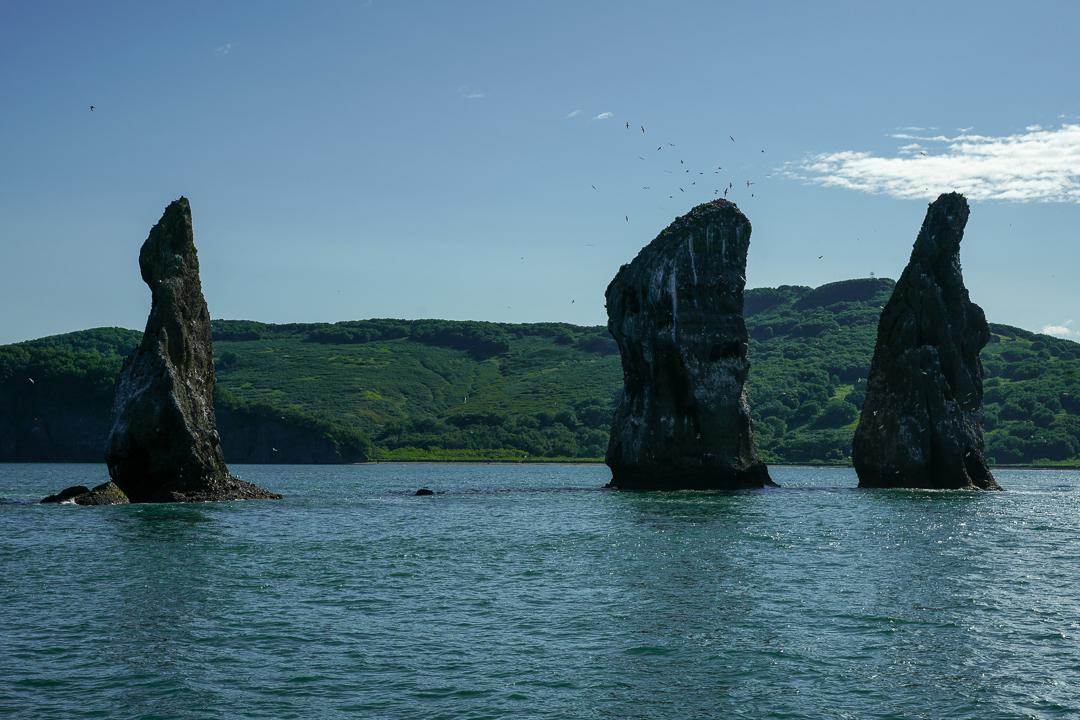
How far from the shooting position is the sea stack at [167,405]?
224ft

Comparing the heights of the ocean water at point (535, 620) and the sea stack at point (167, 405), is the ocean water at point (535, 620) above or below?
below

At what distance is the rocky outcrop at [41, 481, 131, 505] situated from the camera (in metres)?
68.3

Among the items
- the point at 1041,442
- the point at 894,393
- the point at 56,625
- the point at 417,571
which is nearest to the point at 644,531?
the point at 417,571

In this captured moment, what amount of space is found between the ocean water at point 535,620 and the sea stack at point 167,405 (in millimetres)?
10132

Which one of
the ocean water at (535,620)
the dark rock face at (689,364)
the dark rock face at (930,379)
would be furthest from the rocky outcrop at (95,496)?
the dark rock face at (930,379)

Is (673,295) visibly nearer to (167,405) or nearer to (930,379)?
(930,379)

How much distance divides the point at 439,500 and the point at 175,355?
75.0 ft

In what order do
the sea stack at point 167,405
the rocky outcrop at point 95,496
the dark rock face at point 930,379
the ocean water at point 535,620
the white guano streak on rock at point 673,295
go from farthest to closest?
the white guano streak on rock at point 673,295 → the dark rock face at point 930,379 → the rocky outcrop at point 95,496 → the sea stack at point 167,405 → the ocean water at point 535,620

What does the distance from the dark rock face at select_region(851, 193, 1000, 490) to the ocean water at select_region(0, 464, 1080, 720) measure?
33724mm

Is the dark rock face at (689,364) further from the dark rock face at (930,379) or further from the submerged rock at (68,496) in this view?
the submerged rock at (68,496)

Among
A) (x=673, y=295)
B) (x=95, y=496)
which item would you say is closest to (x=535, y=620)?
(x=95, y=496)

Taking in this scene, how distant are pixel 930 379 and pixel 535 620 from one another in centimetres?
6711

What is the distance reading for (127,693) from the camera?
2289 centimetres

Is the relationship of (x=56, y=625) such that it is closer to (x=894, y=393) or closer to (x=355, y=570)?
(x=355, y=570)
